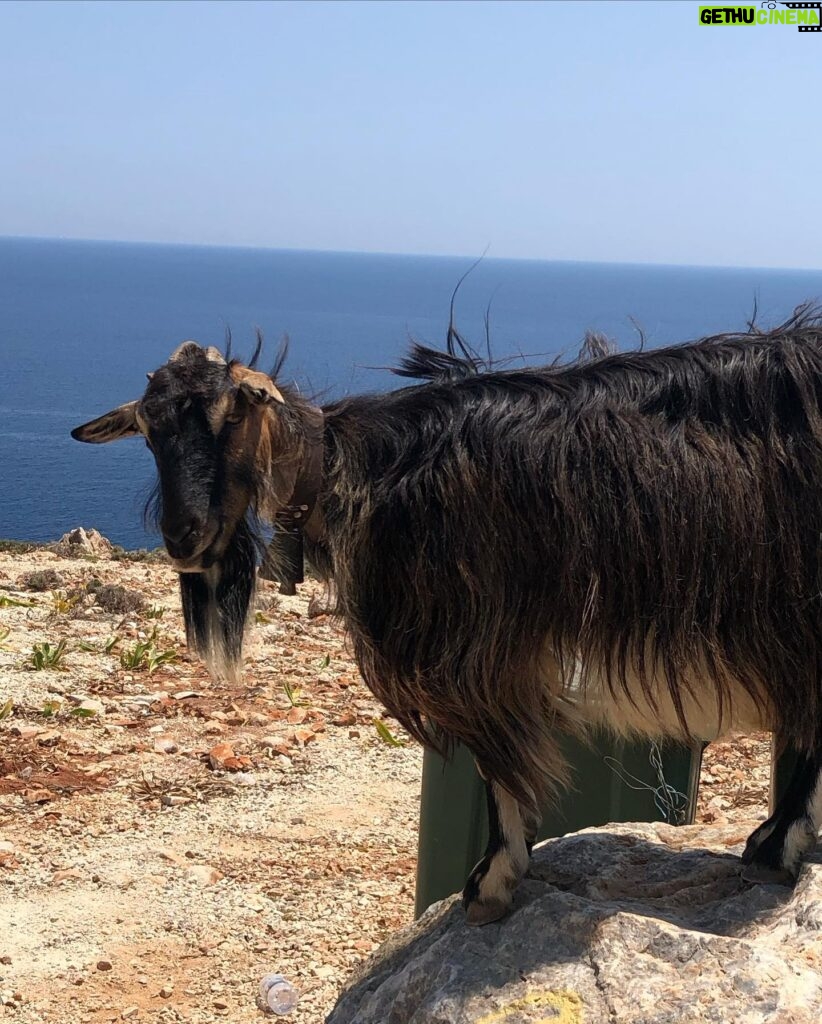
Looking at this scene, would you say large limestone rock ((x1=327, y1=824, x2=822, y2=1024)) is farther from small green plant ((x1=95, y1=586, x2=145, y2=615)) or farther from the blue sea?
small green plant ((x1=95, y1=586, x2=145, y2=615))

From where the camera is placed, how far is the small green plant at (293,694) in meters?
7.32

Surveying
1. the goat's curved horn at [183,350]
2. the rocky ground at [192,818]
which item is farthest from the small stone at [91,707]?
the goat's curved horn at [183,350]

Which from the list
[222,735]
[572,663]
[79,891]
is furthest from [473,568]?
[222,735]

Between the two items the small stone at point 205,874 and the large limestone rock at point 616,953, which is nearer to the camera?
the large limestone rock at point 616,953

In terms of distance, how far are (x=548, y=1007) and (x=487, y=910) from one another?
0.46 m

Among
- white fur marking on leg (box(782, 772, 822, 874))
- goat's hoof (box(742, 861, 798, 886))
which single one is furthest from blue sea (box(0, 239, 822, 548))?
goat's hoof (box(742, 861, 798, 886))

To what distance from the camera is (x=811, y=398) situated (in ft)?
10.7

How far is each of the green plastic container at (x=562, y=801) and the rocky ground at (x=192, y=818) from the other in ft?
2.34

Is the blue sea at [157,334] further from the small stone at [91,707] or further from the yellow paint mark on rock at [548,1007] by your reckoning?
the yellow paint mark on rock at [548,1007]

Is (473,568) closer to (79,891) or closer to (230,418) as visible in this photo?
(230,418)

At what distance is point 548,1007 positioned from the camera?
303cm

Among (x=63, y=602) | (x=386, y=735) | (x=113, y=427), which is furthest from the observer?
(x=63, y=602)

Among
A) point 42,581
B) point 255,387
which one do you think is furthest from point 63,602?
point 255,387

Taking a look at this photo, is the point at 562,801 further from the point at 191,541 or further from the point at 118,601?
the point at 118,601
